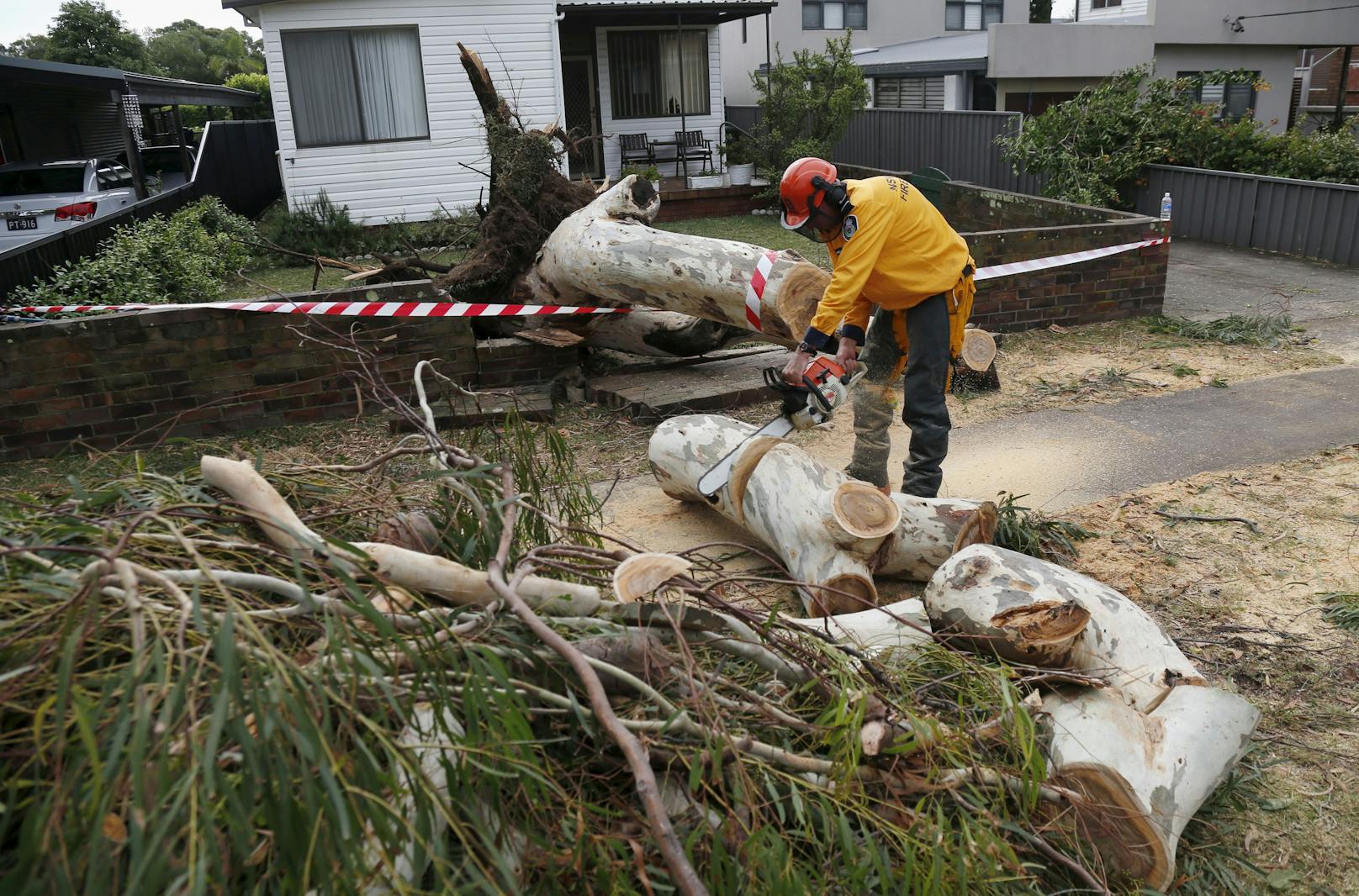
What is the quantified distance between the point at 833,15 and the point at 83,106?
844 inches

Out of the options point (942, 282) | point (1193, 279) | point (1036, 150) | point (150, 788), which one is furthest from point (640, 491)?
point (1036, 150)

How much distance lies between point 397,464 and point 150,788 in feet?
15.9

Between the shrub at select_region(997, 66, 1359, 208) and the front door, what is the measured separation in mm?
8422

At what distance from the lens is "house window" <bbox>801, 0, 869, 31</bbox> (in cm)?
2722

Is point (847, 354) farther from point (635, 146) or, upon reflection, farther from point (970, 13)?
point (970, 13)

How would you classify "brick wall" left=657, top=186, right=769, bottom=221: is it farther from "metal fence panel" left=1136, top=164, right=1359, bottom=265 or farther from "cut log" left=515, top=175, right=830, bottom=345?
"cut log" left=515, top=175, right=830, bottom=345

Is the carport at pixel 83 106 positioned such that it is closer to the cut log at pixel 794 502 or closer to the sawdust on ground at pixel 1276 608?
the cut log at pixel 794 502

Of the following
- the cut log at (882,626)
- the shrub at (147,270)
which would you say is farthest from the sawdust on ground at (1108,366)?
the shrub at (147,270)

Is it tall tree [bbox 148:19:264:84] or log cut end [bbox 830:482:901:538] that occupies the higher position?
tall tree [bbox 148:19:264:84]

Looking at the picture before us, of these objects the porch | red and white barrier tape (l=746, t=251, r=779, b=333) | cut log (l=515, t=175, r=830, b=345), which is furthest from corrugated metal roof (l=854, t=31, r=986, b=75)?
red and white barrier tape (l=746, t=251, r=779, b=333)

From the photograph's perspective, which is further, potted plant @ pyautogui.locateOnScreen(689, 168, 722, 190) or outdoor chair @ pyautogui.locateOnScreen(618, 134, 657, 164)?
outdoor chair @ pyautogui.locateOnScreen(618, 134, 657, 164)

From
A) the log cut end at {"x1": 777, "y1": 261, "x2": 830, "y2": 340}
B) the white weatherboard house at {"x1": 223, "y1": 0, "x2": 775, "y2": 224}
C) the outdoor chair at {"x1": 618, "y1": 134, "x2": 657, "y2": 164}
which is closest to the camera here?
the log cut end at {"x1": 777, "y1": 261, "x2": 830, "y2": 340}

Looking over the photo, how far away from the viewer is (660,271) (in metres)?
6.68

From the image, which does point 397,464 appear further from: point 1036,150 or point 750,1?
point 750,1
